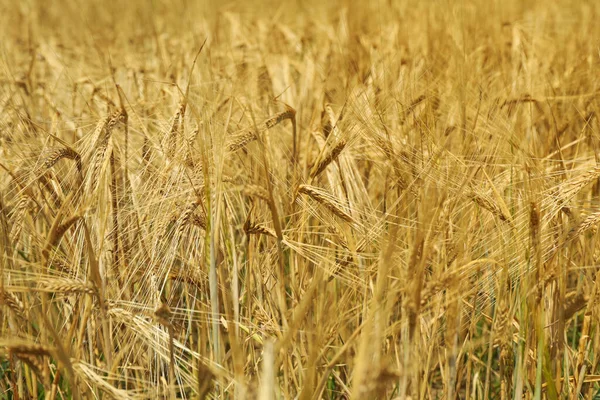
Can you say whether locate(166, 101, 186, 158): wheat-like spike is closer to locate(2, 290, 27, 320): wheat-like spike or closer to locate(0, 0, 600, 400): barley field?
locate(0, 0, 600, 400): barley field

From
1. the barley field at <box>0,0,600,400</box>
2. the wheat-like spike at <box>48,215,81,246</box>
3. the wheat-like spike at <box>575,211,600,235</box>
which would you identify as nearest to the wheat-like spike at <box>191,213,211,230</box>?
the barley field at <box>0,0,600,400</box>

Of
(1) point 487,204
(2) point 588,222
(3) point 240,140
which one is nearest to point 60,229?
(3) point 240,140

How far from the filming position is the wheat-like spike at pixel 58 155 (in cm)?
152

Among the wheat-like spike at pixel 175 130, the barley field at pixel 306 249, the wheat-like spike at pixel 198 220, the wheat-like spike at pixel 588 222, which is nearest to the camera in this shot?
the barley field at pixel 306 249

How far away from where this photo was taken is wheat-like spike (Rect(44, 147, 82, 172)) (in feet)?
4.97

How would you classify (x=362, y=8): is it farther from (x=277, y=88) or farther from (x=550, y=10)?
(x=277, y=88)

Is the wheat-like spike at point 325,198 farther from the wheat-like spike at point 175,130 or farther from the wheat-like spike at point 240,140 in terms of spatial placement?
the wheat-like spike at point 175,130

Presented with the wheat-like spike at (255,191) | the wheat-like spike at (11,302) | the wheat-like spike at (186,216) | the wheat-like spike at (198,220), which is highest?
the wheat-like spike at (255,191)

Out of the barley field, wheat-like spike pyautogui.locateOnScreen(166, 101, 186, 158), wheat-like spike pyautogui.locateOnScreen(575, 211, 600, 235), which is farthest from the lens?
wheat-like spike pyautogui.locateOnScreen(166, 101, 186, 158)

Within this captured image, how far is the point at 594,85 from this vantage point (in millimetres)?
2066

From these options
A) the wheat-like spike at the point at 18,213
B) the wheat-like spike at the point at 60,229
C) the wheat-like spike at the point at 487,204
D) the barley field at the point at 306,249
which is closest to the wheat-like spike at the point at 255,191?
the barley field at the point at 306,249

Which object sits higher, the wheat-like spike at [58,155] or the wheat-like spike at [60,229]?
the wheat-like spike at [58,155]

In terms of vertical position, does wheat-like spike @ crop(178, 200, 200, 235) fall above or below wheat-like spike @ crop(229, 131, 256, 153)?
below

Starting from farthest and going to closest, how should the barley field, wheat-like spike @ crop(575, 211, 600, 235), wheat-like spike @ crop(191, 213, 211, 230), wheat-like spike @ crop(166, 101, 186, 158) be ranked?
wheat-like spike @ crop(166, 101, 186, 158)
wheat-like spike @ crop(191, 213, 211, 230)
wheat-like spike @ crop(575, 211, 600, 235)
the barley field
